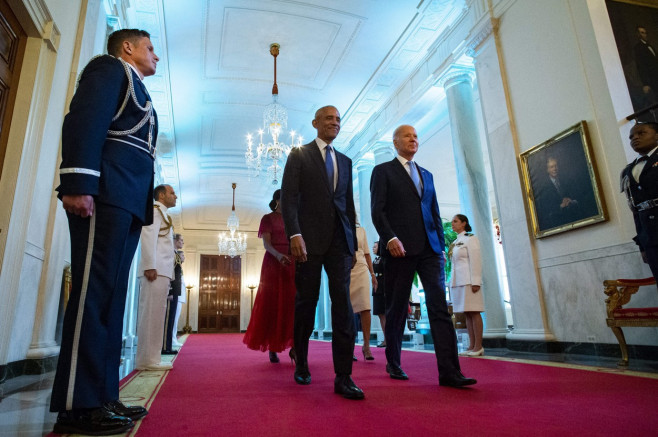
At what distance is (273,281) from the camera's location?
12.5ft

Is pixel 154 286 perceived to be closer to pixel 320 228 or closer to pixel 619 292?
pixel 320 228

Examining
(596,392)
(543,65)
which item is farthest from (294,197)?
(543,65)

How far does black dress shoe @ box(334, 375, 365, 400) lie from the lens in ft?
5.89

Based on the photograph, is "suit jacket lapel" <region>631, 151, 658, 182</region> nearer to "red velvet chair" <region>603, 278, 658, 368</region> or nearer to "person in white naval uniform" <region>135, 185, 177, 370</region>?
"red velvet chair" <region>603, 278, 658, 368</region>

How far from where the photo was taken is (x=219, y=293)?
1653 cm

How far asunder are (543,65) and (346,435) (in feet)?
14.2

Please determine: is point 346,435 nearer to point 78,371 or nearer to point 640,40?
point 78,371

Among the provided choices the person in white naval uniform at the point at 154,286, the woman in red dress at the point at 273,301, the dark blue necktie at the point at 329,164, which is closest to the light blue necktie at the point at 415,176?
the dark blue necktie at the point at 329,164

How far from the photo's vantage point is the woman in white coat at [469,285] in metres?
4.01

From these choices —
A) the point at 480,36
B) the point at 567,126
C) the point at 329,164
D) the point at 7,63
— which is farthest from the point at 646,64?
the point at 7,63

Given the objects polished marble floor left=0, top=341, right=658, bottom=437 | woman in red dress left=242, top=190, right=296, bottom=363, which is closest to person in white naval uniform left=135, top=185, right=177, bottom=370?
polished marble floor left=0, top=341, right=658, bottom=437

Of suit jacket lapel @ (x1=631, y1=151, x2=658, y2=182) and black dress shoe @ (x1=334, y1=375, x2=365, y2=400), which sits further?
suit jacket lapel @ (x1=631, y1=151, x2=658, y2=182)

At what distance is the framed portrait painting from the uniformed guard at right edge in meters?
0.69

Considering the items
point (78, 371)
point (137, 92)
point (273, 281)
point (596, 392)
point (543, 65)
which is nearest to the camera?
point (78, 371)
